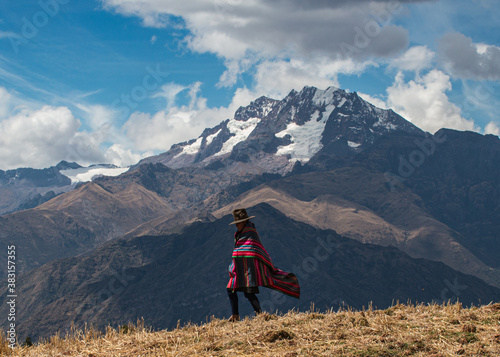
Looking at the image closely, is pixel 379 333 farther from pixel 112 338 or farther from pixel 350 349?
pixel 112 338

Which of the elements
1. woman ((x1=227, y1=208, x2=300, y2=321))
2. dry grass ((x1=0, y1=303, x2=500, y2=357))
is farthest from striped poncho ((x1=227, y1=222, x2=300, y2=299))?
dry grass ((x1=0, y1=303, x2=500, y2=357))

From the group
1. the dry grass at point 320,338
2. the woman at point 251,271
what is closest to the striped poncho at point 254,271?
the woman at point 251,271

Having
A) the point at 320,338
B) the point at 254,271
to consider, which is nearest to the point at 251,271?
the point at 254,271

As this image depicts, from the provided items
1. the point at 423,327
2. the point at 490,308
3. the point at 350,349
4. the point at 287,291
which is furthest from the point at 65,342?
the point at 490,308

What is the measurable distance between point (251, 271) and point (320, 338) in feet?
14.5

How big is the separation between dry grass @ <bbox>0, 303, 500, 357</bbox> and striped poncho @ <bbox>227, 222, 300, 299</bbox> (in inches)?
41.4

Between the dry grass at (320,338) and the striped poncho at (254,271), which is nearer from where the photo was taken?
the dry grass at (320,338)

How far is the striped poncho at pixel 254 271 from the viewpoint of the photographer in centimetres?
1569

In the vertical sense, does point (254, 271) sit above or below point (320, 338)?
above

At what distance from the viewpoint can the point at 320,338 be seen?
38.0 feet

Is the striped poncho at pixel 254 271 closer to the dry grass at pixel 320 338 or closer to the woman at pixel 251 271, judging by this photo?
the woman at pixel 251 271

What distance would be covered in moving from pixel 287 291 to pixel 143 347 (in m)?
5.17

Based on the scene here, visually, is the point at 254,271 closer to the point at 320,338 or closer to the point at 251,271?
the point at 251,271

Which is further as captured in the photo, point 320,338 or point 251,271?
point 251,271
